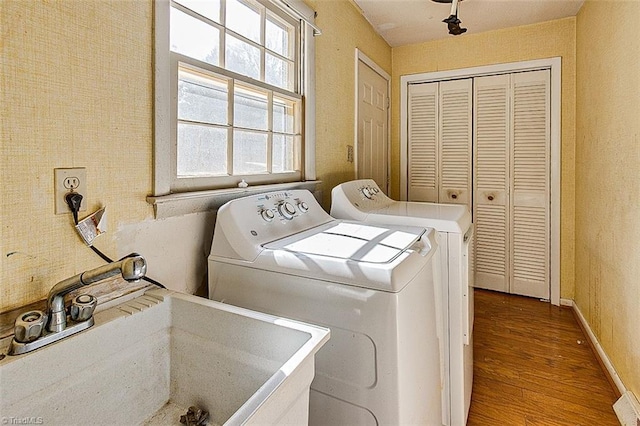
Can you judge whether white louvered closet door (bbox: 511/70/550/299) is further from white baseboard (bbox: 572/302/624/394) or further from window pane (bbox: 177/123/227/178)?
window pane (bbox: 177/123/227/178)

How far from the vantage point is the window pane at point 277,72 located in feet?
5.88

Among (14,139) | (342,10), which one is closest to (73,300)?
(14,139)

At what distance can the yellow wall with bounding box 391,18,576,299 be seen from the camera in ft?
9.66

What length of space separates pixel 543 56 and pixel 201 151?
116 inches

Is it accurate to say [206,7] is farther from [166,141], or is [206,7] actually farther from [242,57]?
[166,141]

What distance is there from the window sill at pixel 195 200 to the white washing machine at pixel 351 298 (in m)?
0.10

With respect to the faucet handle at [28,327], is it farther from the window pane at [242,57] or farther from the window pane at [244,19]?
the window pane at [244,19]

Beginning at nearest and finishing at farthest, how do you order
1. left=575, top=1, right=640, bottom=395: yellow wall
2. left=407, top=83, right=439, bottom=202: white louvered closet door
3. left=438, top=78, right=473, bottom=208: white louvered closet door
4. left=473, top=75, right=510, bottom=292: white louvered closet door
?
left=575, top=1, right=640, bottom=395: yellow wall, left=473, top=75, right=510, bottom=292: white louvered closet door, left=438, top=78, right=473, bottom=208: white louvered closet door, left=407, top=83, right=439, bottom=202: white louvered closet door

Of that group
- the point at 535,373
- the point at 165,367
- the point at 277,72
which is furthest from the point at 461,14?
the point at 165,367

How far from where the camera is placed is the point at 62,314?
0.83 m

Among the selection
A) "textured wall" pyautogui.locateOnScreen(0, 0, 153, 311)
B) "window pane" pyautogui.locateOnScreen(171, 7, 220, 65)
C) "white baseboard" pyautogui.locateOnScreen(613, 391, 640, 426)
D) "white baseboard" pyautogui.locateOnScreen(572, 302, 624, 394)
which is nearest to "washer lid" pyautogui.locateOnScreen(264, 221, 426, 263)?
"textured wall" pyautogui.locateOnScreen(0, 0, 153, 311)

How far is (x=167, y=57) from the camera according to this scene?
4.00 feet

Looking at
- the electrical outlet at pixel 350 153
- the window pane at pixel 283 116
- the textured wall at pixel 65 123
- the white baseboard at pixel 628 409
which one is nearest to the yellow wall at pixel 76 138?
the textured wall at pixel 65 123

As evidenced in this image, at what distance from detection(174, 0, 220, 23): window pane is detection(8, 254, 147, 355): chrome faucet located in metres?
1.00
